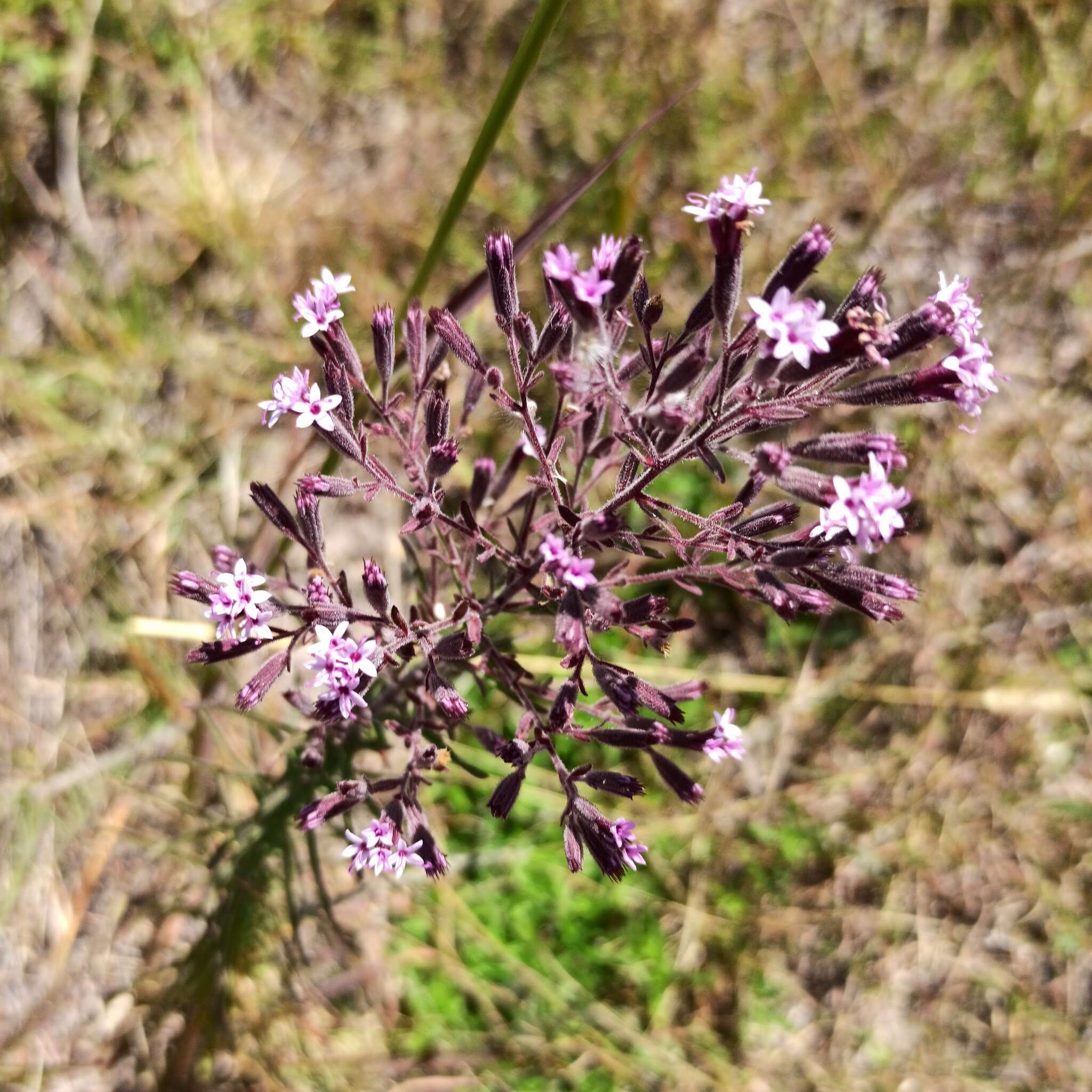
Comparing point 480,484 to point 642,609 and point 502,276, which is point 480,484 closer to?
point 502,276

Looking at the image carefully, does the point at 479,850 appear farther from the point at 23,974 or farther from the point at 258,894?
the point at 23,974

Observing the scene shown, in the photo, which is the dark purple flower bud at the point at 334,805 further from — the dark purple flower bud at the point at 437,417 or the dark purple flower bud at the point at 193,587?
the dark purple flower bud at the point at 437,417

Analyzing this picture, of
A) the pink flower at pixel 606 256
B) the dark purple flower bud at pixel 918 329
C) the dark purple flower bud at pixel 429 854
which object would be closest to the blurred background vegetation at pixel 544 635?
the dark purple flower bud at pixel 429 854

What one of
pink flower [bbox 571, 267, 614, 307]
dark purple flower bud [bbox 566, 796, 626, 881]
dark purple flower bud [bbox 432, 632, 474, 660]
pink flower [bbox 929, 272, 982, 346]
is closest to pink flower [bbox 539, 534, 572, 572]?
dark purple flower bud [bbox 432, 632, 474, 660]

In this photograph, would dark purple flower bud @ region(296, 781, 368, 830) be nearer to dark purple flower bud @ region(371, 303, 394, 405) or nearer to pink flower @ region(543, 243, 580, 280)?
dark purple flower bud @ region(371, 303, 394, 405)

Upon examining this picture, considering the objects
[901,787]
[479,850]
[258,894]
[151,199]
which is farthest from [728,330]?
[151,199]
